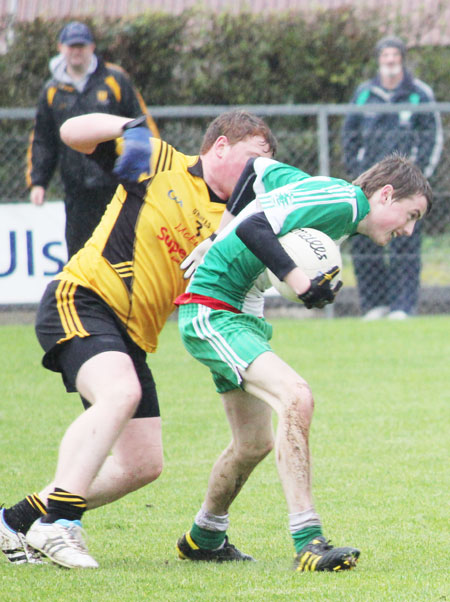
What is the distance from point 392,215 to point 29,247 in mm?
6872

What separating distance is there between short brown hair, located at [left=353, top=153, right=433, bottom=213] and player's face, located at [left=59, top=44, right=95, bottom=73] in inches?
197

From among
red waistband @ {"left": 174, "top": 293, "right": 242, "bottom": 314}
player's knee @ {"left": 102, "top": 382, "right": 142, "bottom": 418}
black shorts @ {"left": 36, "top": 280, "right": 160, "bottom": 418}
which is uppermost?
red waistband @ {"left": 174, "top": 293, "right": 242, "bottom": 314}

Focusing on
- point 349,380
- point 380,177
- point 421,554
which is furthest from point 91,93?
point 421,554

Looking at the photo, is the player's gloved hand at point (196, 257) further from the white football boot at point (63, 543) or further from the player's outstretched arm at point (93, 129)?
the white football boot at point (63, 543)

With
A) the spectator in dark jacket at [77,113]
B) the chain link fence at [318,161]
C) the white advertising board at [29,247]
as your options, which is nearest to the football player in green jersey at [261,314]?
the spectator in dark jacket at [77,113]

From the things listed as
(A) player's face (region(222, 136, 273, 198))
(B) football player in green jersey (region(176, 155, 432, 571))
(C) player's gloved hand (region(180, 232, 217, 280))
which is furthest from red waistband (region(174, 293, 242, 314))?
(A) player's face (region(222, 136, 273, 198))

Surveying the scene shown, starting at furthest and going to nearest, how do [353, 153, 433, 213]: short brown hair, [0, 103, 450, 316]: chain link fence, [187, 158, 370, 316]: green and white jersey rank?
[0, 103, 450, 316]: chain link fence, [353, 153, 433, 213]: short brown hair, [187, 158, 370, 316]: green and white jersey

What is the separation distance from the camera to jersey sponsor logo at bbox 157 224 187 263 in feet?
15.4

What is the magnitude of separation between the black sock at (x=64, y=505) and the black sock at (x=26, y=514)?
289 mm

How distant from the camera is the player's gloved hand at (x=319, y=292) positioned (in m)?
4.19

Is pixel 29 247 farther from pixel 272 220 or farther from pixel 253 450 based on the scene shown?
pixel 272 220

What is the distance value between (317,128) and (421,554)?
8.67 meters

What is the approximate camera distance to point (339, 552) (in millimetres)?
4102

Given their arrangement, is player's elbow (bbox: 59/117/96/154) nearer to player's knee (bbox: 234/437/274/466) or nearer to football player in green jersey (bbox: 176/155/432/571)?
football player in green jersey (bbox: 176/155/432/571)
